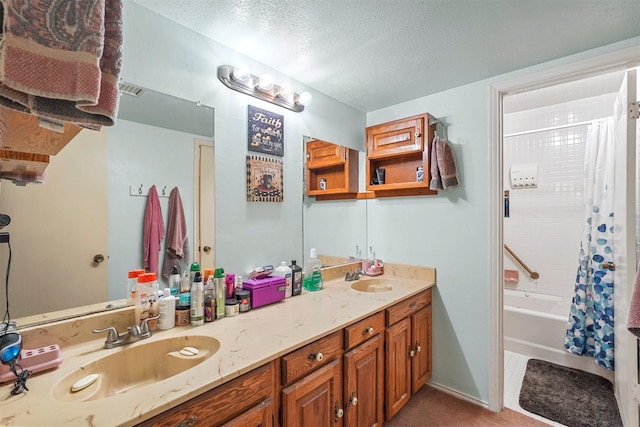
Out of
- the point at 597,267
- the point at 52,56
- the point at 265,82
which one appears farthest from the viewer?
the point at 597,267

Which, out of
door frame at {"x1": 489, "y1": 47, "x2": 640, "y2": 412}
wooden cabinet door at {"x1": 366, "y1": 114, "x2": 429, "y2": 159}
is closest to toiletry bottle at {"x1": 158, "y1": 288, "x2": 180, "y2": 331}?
wooden cabinet door at {"x1": 366, "y1": 114, "x2": 429, "y2": 159}

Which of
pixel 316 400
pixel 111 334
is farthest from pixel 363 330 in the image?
pixel 111 334

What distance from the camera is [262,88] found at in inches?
67.7

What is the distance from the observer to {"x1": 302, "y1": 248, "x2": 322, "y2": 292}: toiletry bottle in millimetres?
1975

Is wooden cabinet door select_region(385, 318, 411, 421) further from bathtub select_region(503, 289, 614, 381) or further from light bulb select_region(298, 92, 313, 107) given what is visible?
light bulb select_region(298, 92, 313, 107)

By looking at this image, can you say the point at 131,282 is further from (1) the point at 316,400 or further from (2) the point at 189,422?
(1) the point at 316,400

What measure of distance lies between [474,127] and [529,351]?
2.12 metres

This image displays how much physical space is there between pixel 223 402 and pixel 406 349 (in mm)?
1321

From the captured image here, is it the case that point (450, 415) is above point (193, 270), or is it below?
below

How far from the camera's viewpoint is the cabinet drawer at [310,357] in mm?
1131

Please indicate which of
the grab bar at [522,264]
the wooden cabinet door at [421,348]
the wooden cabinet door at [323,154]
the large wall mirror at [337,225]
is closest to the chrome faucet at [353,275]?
the large wall mirror at [337,225]

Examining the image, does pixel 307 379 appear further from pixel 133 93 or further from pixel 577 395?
pixel 577 395

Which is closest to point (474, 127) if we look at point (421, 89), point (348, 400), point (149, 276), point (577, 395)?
point (421, 89)

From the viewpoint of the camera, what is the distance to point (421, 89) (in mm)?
2154
